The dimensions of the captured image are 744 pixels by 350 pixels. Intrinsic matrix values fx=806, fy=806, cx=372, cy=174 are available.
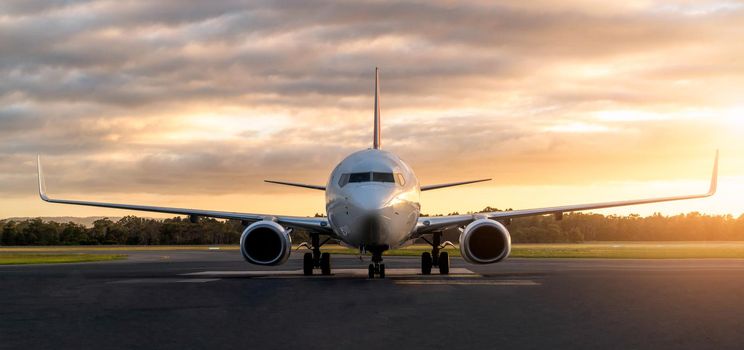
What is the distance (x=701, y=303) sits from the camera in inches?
561

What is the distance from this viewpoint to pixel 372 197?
A: 69.4ft

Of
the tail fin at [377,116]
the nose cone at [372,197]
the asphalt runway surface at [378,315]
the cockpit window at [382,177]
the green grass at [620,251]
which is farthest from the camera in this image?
the green grass at [620,251]

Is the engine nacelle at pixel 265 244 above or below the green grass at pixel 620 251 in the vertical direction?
above

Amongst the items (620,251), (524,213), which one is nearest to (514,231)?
(620,251)

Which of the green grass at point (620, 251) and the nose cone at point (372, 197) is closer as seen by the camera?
the nose cone at point (372, 197)

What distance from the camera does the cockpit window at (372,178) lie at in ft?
73.2

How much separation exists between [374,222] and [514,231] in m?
59.3

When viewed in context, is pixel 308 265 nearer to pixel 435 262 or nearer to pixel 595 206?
pixel 435 262

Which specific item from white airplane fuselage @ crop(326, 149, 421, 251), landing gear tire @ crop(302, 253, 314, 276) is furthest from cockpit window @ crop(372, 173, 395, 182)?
landing gear tire @ crop(302, 253, 314, 276)

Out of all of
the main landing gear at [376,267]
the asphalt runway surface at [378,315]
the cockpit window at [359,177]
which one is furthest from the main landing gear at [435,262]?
the asphalt runway surface at [378,315]

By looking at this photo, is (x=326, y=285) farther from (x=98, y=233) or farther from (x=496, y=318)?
(x=98, y=233)

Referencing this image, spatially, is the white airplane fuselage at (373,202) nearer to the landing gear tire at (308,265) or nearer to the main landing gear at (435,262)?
the landing gear tire at (308,265)

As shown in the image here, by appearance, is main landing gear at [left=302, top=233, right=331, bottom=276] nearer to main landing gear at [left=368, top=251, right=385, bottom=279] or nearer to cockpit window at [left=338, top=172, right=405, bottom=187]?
main landing gear at [left=368, top=251, right=385, bottom=279]

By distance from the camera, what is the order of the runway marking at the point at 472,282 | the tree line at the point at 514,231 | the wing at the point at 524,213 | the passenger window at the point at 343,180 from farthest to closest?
the tree line at the point at 514,231, the wing at the point at 524,213, the passenger window at the point at 343,180, the runway marking at the point at 472,282
